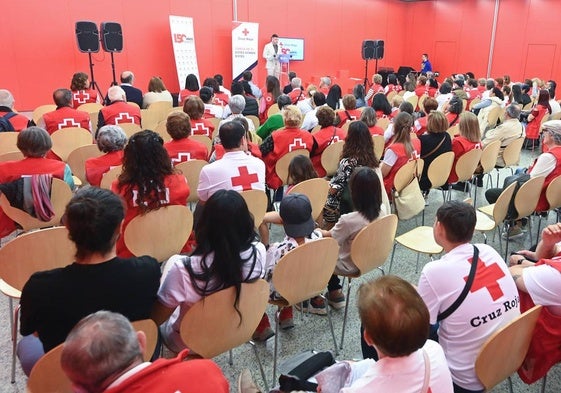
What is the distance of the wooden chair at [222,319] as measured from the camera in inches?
74.9

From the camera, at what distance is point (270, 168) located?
457 centimetres

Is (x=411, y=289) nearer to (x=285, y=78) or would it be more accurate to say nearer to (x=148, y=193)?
(x=148, y=193)

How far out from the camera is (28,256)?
2395mm

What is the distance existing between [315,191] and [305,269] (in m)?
1.28

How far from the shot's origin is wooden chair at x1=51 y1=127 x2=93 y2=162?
470 cm

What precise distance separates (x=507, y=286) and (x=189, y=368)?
1392 millimetres

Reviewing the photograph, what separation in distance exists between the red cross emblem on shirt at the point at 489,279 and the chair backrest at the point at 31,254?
6.42 ft

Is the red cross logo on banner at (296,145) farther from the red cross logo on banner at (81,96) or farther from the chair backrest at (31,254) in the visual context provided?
the red cross logo on banner at (81,96)

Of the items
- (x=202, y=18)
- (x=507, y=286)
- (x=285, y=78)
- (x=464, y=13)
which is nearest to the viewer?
(x=507, y=286)

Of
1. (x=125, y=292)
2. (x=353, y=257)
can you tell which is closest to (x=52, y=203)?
(x=125, y=292)

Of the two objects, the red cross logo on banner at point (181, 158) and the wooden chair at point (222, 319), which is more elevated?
the red cross logo on banner at point (181, 158)

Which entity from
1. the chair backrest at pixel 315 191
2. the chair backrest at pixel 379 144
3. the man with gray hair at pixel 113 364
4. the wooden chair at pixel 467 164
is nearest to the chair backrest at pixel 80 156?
the chair backrest at pixel 315 191

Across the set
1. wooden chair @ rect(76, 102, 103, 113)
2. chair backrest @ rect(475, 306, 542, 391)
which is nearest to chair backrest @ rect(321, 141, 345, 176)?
chair backrest @ rect(475, 306, 542, 391)

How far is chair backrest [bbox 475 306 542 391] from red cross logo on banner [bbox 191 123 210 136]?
394 cm
